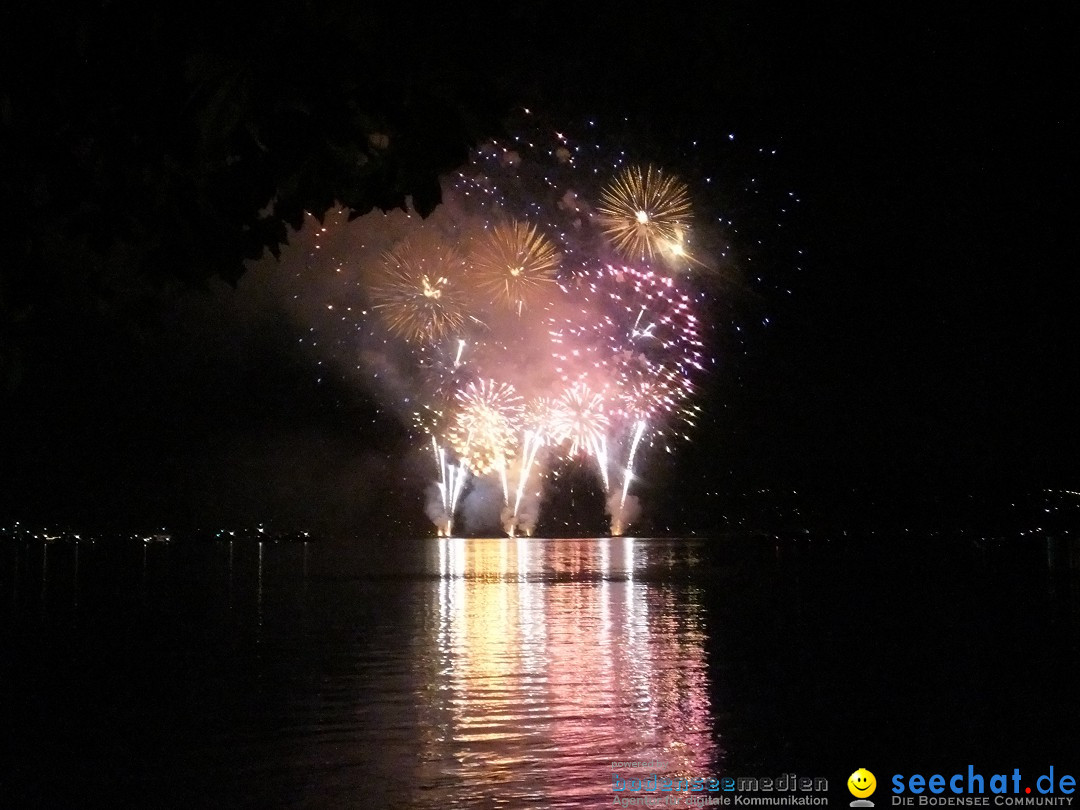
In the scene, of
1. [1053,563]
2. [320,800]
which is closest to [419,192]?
[320,800]

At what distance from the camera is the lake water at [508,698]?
8078 millimetres

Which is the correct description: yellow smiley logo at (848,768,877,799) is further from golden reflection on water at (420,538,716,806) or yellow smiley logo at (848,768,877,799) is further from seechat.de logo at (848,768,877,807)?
golden reflection on water at (420,538,716,806)

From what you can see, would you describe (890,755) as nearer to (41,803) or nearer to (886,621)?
(41,803)

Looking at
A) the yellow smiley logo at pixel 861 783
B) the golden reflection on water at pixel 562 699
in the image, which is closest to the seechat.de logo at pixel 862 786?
the yellow smiley logo at pixel 861 783

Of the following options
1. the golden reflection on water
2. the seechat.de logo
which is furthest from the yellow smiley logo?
the golden reflection on water

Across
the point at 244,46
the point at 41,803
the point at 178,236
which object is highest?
the point at 244,46

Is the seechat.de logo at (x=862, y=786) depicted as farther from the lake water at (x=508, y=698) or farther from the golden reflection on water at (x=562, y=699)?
the golden reflection on water at (x=562, y=699)

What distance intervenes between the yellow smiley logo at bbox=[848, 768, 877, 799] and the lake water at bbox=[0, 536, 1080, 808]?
0.08 metres

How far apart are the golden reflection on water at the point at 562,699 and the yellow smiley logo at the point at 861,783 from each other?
3.16 feet

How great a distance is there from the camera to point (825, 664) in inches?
542

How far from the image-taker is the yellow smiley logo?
24.7 feet

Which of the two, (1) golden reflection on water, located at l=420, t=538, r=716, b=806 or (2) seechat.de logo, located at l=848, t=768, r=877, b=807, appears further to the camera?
(1) golden reflection on water, located at l=420, t=538, r=716, b=806

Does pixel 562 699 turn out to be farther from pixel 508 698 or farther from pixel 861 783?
pixel 861 783

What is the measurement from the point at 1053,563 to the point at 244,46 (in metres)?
46.2
